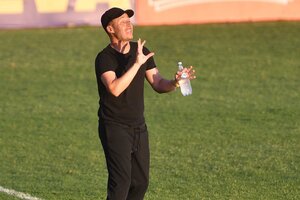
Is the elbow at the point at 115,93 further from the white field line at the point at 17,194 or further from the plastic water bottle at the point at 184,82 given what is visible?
the white field line at the point at 17,194

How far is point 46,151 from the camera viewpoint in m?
12.4

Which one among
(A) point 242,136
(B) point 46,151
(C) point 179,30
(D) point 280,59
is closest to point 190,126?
(A) point 242,136

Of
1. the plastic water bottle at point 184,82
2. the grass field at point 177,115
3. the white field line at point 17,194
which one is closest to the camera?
the plastic water bottle at point 184,82

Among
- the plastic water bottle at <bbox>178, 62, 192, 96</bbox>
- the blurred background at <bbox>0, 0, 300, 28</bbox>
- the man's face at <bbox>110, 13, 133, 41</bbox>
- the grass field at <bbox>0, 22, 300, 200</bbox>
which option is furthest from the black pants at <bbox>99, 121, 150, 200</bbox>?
the blurred background at <bbox>0, 0, 300, 28</bbox>

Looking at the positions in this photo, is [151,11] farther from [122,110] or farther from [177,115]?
[122,110]

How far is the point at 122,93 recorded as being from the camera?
8.07 m

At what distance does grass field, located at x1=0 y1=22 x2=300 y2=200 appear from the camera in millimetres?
10719

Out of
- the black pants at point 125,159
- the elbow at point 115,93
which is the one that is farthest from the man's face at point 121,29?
the black pants at point 125,159

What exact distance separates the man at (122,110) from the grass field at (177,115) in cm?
194

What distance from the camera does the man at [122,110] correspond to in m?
8.01

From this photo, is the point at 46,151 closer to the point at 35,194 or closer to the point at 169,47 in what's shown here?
the point at 35,194

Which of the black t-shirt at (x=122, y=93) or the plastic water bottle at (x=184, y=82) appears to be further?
the plastic water bottle at (x=184, y=82)

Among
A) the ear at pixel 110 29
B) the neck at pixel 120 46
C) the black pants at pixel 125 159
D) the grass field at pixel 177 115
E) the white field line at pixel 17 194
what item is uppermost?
the ear at pixel 110 29

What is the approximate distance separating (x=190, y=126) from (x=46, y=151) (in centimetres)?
240
